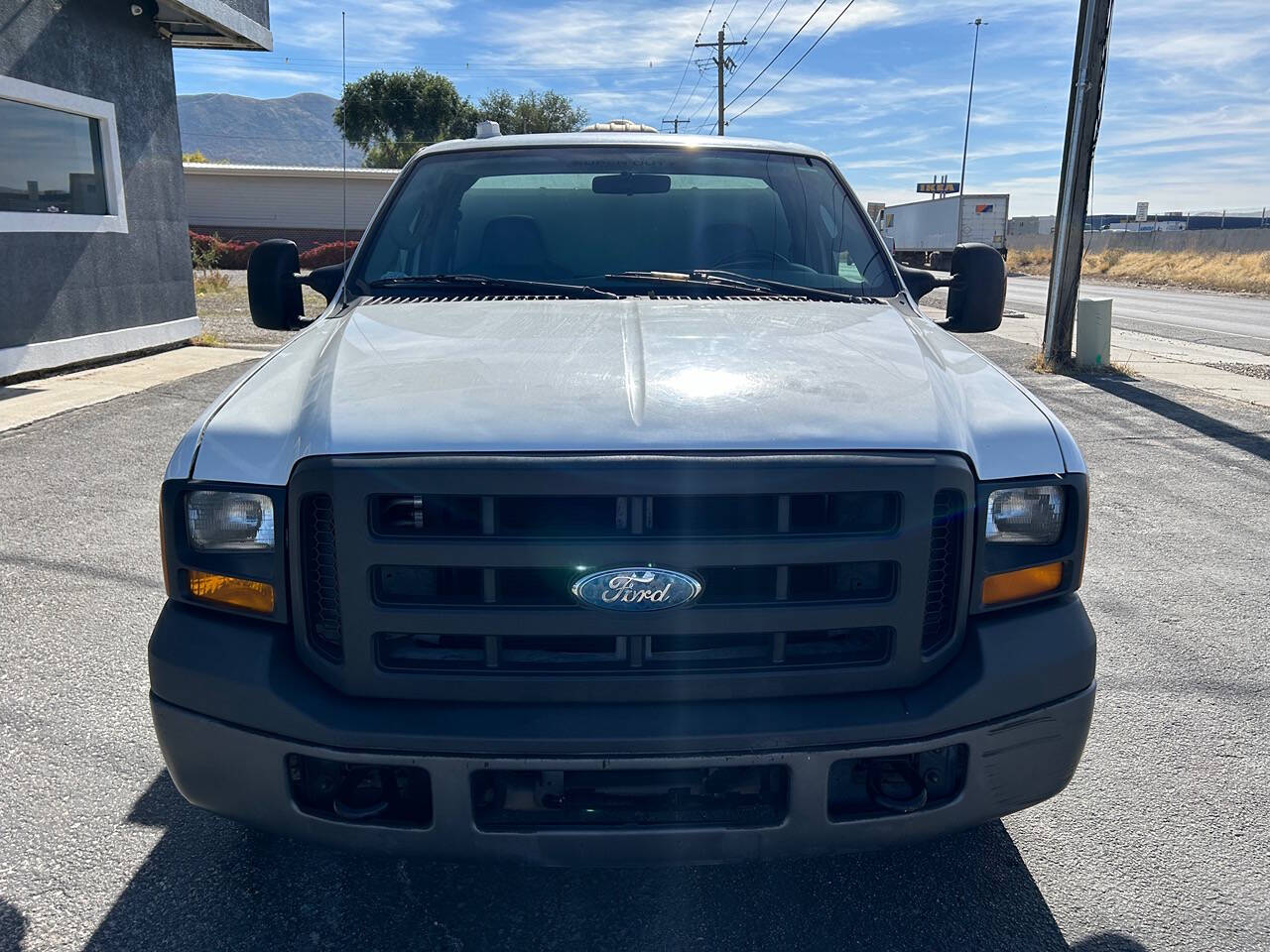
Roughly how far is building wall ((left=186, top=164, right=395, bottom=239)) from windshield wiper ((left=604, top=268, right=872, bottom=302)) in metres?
32.4

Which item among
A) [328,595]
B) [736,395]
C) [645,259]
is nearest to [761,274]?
[645,259]

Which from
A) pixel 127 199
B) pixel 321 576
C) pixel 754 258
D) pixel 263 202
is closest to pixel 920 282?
pixel 754 258

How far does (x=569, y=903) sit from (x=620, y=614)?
3.01ft

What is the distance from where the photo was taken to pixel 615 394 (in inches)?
88.4

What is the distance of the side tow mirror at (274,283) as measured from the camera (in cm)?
355

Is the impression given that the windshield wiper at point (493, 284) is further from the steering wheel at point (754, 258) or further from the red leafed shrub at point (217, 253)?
the red leafed shrub at point (217, 253)

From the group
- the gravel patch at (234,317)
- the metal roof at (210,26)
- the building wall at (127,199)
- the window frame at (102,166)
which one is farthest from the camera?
the gravel patch at (234,317)

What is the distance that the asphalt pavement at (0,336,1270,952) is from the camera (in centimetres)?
240

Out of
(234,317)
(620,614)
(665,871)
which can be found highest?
(620,614)

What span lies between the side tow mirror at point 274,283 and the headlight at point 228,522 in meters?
1.50

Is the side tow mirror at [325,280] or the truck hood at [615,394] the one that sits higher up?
the side tow mirror at [325,280]

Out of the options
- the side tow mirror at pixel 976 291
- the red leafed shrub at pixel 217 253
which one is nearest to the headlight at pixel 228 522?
the side tow mirror at pixel 976 291

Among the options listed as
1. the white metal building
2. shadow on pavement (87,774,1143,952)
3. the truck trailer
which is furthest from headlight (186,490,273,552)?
the truck trailer

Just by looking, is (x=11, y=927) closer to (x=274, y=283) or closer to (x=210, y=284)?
(x=274, y=283)
